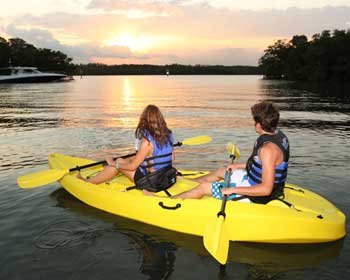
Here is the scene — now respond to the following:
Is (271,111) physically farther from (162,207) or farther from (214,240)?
(162,207)

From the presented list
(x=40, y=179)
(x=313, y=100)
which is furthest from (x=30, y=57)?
(x=40, y=179)

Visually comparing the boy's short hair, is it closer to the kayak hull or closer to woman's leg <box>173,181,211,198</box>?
the kayak hull

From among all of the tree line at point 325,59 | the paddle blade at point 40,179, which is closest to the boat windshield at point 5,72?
the tree line at point 325,59

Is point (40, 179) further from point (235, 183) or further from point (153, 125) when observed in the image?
point (235, 183)

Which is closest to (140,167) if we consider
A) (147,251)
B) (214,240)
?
(147,251)

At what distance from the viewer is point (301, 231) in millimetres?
5102

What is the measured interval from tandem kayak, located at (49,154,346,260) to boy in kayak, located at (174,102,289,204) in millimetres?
265

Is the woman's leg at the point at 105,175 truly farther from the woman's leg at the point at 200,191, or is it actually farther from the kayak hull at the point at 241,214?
the woman's leg at the point at 200,191

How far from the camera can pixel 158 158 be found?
5871mm

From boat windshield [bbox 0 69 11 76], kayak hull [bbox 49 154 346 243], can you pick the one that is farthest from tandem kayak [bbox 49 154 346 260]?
boat windshield [bbox 0 69 11 76]

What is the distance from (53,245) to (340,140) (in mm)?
9878

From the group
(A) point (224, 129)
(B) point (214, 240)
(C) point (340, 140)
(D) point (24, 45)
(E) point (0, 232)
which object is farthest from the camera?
(D) point (24, 45)

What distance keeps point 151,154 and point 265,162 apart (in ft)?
5.90

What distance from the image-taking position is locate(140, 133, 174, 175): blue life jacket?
19.1ft
